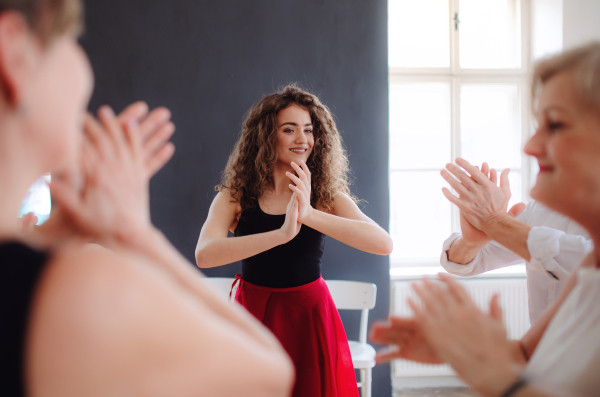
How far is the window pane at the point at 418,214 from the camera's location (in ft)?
12.0

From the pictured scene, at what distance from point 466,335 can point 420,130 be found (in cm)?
329

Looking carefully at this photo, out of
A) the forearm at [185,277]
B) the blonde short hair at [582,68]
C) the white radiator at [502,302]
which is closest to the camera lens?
the forearm at [185,277]

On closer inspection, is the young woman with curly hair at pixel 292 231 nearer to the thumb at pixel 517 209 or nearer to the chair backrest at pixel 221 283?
the thumb at pixel 517 209

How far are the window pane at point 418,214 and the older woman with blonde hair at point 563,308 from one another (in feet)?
9.97

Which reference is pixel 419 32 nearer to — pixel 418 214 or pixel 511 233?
pixel 418 214

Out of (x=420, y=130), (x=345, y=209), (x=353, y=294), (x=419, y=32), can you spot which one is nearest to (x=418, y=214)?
(x=420, y=130)

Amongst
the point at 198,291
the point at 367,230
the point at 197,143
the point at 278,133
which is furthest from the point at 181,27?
the point at 198,291

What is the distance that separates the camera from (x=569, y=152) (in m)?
0.59

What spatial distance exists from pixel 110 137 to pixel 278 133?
57.6 inches

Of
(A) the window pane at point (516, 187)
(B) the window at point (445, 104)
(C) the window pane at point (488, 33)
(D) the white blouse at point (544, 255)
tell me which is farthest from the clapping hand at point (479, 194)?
(C) the window pane at point (488, 33)

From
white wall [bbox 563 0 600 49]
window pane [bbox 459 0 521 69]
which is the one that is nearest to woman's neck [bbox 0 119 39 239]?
white wall [bbox 563 0 600 49]

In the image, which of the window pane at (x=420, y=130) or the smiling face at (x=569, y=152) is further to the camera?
the window pane at (x=420, y=130)

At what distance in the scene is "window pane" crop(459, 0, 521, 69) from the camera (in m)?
3.69

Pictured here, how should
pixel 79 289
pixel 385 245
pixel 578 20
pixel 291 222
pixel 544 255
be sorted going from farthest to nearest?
1. pixel 578 20
2. pixel 385 245
3. pixel 291 222
4. pixel 544 255
5. pixel 79 289
